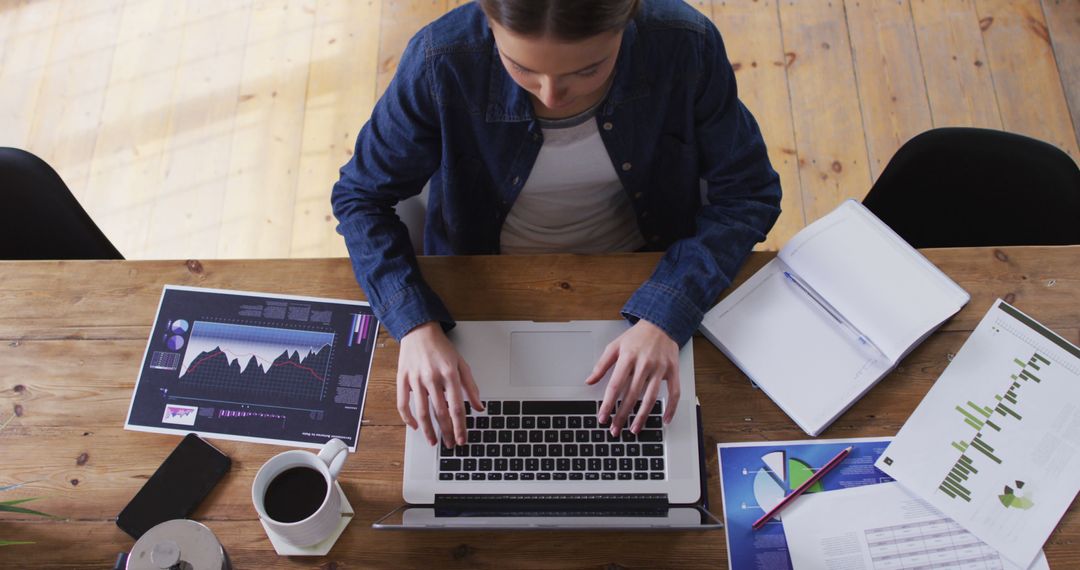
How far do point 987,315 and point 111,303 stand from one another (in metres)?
1.29

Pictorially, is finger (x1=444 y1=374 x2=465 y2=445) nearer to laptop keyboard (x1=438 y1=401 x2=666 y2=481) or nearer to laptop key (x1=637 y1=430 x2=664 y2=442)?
A: laptop keyboard (x1=438 y1=401 x2=666 y2=481)

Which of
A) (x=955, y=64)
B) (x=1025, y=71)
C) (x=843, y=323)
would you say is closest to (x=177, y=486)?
(x=843, y=323)

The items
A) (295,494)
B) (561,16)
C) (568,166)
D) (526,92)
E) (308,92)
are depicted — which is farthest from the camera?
(308,92)

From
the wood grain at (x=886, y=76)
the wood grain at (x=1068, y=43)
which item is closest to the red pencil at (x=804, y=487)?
the wood grain at (x=886, y=76)

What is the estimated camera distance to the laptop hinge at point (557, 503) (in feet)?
3.41

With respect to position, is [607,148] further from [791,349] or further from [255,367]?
[255,367]

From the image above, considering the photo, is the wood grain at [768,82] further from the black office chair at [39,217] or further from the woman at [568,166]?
the black office chair at [39,217]

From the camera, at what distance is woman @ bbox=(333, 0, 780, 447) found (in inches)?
42.3

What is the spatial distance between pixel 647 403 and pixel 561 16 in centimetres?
50

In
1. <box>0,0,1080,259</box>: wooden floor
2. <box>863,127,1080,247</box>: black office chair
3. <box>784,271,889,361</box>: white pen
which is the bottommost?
<box>0,0,1080,259</box>: wooden floor

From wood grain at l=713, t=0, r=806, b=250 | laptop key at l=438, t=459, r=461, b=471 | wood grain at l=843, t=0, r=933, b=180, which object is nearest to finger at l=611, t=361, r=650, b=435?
laptop key at l=438, t=459, r=461, b=471

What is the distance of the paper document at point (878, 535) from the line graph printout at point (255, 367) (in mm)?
615

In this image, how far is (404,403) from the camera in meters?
1.07

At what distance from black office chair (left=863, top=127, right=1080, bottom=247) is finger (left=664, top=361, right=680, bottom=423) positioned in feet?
1.81
